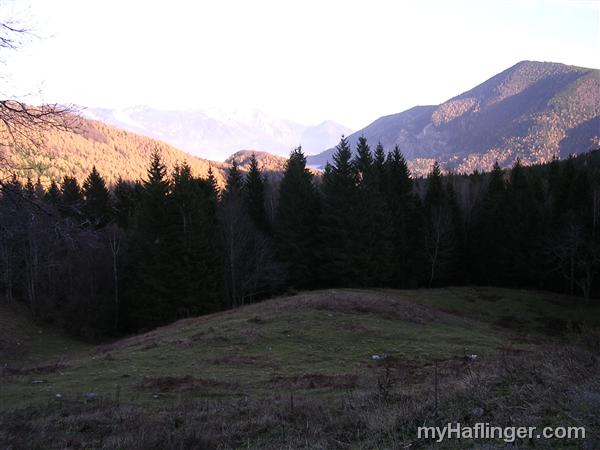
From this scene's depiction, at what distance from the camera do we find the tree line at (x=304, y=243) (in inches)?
1690

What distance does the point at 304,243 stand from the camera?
49.4 m

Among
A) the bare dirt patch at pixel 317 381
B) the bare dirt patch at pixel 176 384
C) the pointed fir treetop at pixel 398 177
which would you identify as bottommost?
the bare dirt patch at pixel 317 381

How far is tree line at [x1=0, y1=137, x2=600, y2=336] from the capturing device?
4294cm

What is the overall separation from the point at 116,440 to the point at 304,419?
3.48 meters

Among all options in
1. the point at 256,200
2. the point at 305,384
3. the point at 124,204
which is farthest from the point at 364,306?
the point at 124,204

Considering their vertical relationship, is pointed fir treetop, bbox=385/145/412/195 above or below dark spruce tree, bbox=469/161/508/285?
above

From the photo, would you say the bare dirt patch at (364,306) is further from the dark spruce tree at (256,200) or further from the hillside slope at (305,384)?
the dark spruce tree at (256,200)

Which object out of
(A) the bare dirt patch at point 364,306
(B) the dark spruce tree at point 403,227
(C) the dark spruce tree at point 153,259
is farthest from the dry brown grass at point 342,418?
(B) the dark spruce tree at point 403,227

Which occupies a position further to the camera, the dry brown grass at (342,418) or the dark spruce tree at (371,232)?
the dark spruce tree at (371,232)

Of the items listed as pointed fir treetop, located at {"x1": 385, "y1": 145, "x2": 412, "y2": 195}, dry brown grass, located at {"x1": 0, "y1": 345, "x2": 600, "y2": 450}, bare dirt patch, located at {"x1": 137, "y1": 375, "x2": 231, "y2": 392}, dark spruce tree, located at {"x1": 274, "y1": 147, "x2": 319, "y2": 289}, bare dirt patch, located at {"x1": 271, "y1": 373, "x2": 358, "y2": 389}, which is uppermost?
pointed fir treetop, located at {"x1": 385, "y1": 145, "x2": 412, "y2": 195}

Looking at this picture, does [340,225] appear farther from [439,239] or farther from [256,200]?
[439,239]

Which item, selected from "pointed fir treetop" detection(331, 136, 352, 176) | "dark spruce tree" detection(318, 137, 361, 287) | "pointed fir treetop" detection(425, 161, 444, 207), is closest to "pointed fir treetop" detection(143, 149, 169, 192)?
"dark spruce tree" detection(318, 137, 361, 287)

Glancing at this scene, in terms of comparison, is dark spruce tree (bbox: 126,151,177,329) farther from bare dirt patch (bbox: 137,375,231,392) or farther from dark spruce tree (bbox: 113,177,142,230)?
bare dirt patch (bbox: 137,375,231,392)

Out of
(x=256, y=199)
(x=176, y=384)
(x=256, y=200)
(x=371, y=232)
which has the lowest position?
(x=176, y=384)
